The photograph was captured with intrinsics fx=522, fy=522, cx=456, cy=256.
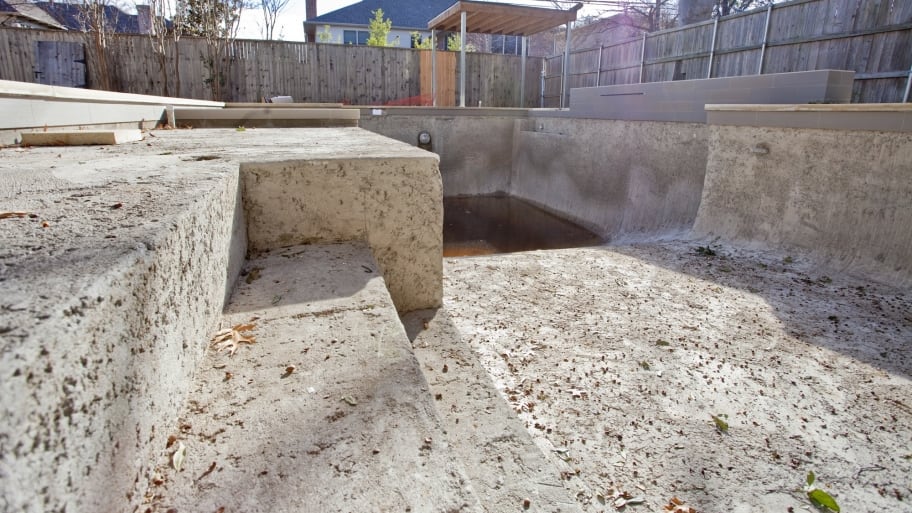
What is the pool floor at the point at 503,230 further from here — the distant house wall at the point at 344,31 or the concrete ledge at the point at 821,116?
the distant house wall at the point at 344,31

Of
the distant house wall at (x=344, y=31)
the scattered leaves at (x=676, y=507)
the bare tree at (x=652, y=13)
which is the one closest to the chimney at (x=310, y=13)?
the distant house wall at (x=344, y=31)

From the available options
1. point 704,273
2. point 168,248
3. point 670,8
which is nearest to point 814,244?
point 704,273

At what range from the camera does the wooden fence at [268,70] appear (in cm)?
984

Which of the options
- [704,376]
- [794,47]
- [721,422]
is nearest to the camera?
[721,422]

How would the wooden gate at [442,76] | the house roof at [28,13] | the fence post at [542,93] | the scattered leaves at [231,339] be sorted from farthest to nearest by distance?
the house roof at [28,13] → the fence post at [542,93] → the wooden gate at [442,76] → the scattered leaves at [231,339]

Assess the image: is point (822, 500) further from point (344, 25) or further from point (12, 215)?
point (344, 25)

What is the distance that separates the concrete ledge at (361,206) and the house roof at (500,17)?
837cm

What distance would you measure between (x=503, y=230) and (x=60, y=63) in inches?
356

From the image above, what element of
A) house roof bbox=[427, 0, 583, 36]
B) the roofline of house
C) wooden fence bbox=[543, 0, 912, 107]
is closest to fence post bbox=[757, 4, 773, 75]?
wooden fence bbox=[543, 0, 912, 107]

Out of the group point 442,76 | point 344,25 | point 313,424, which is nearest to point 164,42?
point 442,76

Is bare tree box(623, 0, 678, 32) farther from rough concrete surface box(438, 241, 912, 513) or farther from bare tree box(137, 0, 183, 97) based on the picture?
rough concrete surface box(438, 241, 912, 513)

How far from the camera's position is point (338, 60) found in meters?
11.6

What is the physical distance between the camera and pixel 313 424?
3.18 feet

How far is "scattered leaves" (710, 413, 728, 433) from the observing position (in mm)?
2023
